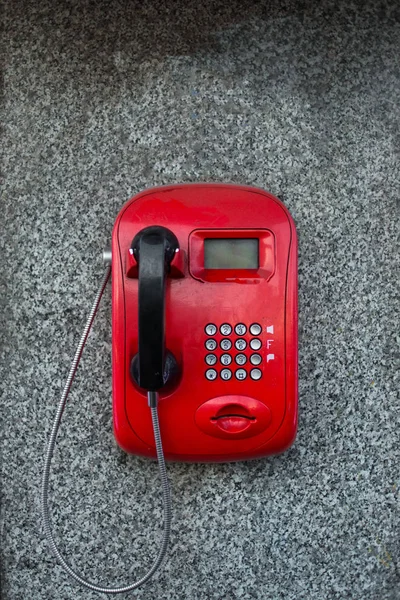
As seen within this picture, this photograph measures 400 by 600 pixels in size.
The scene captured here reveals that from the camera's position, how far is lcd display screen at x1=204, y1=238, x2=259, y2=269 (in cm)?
65

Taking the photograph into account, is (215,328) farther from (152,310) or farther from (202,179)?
(202,179)

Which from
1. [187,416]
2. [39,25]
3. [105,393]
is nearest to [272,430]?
[187,416]

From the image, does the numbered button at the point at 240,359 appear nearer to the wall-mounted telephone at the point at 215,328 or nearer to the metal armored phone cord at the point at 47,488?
the wall-mounted telephone at the point at 215,328

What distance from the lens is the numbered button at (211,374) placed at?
642 millimetres

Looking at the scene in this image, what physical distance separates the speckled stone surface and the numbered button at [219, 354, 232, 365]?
0.39ft

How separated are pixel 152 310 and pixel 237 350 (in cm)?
11

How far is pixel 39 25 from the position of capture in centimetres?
73

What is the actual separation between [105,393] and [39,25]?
1.47ft

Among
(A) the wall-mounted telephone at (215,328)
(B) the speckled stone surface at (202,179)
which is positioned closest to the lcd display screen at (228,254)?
(A) the wall-mounted telephone at (215,328)

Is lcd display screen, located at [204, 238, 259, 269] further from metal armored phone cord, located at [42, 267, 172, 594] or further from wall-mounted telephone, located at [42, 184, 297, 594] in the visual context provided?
metal armored phone cord, located at [42, 267, 172, 594]

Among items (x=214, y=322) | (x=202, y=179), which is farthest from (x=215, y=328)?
(x=202, y=179)

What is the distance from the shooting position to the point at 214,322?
0.64 m

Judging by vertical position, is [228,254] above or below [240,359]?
above

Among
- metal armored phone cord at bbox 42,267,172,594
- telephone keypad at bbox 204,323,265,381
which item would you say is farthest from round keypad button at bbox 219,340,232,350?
metal armored phone cord at bbox 42,267,172,594
